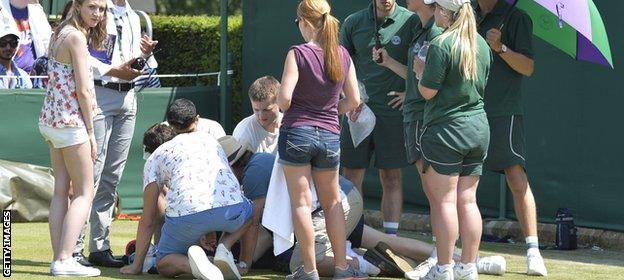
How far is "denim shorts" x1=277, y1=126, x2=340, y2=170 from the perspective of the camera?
7.07 metres

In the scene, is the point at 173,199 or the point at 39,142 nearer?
the point at 173,199

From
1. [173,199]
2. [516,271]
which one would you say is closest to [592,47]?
[516,271]

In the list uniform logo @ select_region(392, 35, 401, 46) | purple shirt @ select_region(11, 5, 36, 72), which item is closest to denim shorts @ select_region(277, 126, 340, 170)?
uniform logo @ select_region(392, 35, 401, 46)

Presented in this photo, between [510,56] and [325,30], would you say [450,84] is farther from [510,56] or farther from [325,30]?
[510,56]

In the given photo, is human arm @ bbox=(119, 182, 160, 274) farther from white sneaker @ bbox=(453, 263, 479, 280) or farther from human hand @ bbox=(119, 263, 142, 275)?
white sneaker @ bbox=(453, 263, 479, 280)

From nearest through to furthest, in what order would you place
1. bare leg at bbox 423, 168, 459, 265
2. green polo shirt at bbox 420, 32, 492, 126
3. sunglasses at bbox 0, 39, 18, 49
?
green polo shirt at bbox 420, 32, 492, 126 → bare leg at bbox 423, 168, 459, 265 → sunglasses at bbox 0, 39, 18, 49

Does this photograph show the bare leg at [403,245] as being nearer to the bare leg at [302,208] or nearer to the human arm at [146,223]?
the bare leg at [302,208]

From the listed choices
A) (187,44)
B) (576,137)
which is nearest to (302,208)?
(576,137)

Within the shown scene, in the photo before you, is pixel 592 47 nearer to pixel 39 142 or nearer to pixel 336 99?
pixel 336 99

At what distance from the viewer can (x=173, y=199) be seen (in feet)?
24.3

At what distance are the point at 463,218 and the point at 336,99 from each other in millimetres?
917

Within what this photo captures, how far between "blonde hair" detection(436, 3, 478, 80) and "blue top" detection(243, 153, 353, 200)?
1.17 metres

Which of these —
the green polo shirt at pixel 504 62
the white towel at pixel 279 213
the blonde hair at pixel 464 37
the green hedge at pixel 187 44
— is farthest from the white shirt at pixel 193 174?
the green hedge at pixel 187 44

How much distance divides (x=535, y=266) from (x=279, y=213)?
1.52 metres
